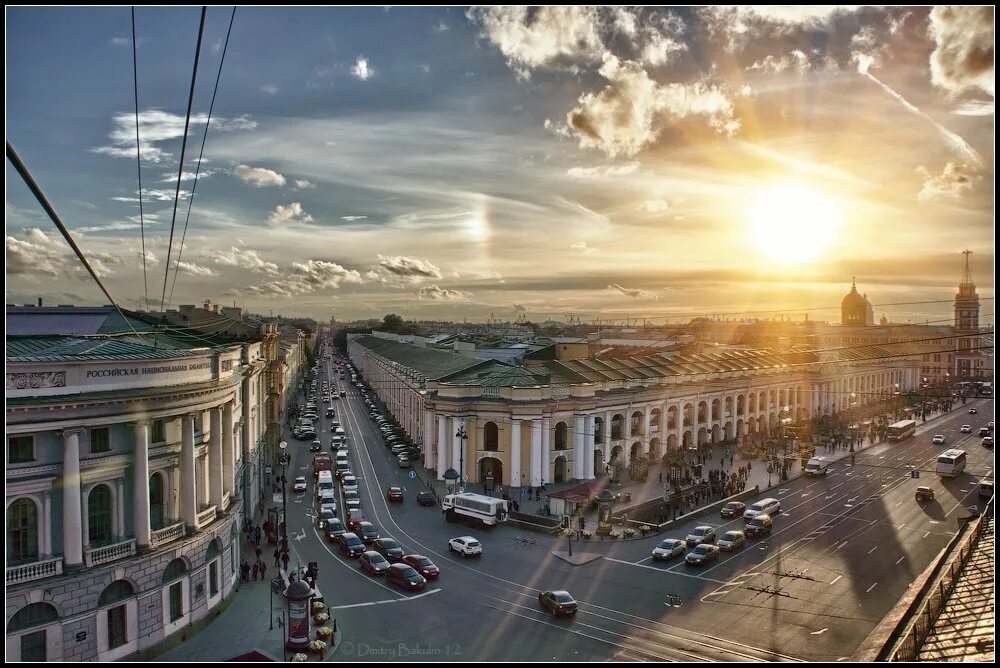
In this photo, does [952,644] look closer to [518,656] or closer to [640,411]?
[518,656]

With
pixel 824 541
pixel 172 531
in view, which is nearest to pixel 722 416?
pixel 824 541

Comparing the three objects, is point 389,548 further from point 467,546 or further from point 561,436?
point 561,436

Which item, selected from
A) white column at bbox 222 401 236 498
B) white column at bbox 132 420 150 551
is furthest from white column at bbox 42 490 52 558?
white column at bbox 222 401 236 498

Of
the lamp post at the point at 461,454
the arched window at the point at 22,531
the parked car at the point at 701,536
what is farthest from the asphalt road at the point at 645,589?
the arched window at the point at 22,531

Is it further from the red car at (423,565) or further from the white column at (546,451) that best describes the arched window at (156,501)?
the white column at (546,451)

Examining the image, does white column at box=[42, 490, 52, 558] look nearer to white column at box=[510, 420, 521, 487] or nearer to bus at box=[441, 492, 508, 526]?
bus at box=[441, 492, 508, 526]

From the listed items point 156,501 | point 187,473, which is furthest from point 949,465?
point 156,501
